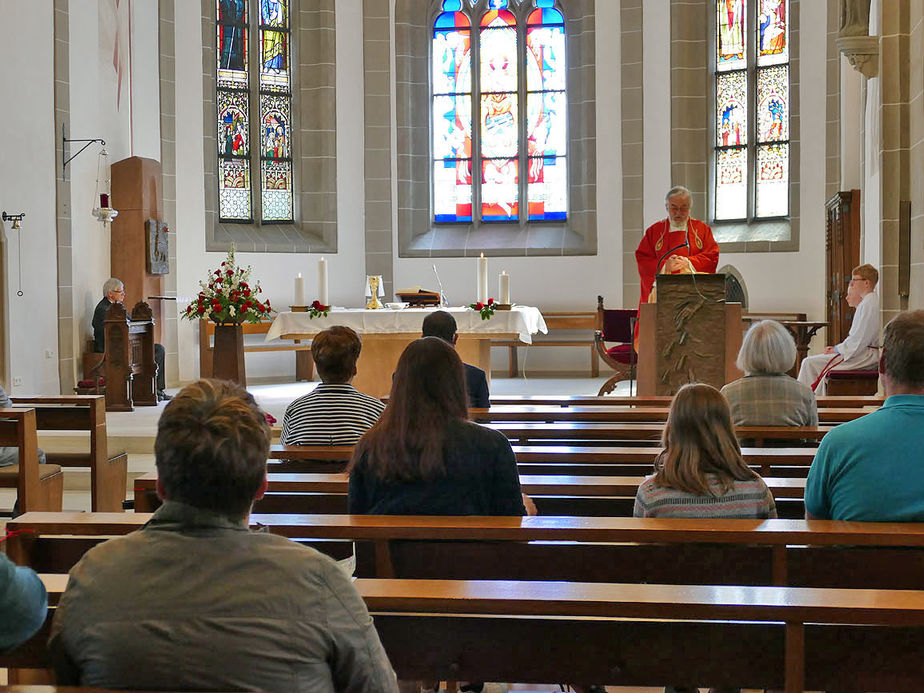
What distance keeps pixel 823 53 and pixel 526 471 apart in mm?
9824

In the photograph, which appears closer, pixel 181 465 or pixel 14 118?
pixel 181 465

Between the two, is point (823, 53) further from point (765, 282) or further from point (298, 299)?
point (298, 299)

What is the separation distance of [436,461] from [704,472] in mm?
674

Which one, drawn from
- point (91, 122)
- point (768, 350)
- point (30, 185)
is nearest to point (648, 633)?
point (768, 350)

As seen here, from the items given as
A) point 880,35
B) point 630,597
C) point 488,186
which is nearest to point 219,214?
point 488,186

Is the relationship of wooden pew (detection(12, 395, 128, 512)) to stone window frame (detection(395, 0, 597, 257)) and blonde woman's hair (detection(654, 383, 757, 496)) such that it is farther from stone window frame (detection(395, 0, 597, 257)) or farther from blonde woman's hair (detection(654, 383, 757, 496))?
stone window frame (detection(395, 0, 597, 257))

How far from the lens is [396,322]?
9477 millimetres

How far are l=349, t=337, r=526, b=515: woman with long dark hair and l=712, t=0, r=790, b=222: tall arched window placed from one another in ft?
36.3

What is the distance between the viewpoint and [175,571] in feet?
4.86

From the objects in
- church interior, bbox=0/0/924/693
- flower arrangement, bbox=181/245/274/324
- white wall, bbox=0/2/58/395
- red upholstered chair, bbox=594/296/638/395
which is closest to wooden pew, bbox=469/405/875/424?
flower arrangement, bbox=181/245/274/324

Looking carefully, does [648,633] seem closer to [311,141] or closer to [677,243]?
[677,243]

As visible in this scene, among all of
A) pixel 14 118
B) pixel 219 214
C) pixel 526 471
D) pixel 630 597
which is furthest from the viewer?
pixel 219 214

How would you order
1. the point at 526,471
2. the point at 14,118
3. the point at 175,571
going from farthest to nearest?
1. the point at 14,118
2. the point at 526,471
3. the point at 175,571

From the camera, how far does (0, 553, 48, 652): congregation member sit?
1.43m
